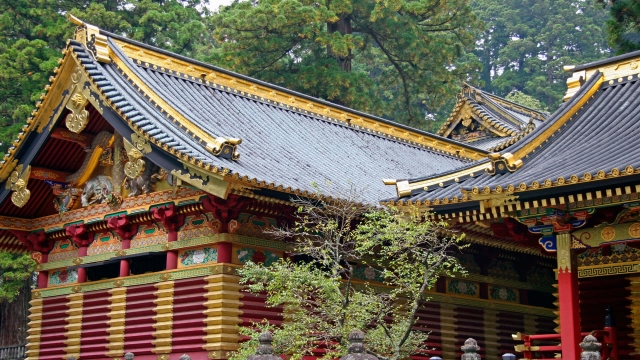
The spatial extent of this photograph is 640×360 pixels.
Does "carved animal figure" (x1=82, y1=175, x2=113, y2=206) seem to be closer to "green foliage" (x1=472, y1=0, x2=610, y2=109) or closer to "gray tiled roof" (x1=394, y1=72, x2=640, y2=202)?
"gray tiled roof" (x1=394, y1=72, x2=640, y2=202)

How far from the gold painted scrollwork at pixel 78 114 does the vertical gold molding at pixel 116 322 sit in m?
3.39

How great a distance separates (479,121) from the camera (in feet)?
116

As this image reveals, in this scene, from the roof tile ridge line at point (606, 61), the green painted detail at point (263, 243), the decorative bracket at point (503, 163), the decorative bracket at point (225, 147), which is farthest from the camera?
the roof tile ridge line at point (606, 61)

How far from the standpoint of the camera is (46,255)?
68.4 feet

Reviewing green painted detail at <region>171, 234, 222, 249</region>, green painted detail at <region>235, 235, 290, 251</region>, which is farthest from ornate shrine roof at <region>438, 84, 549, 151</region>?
green painted detail at <region>171, 234, 222, 249</region>

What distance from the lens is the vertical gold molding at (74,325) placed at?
19156mm

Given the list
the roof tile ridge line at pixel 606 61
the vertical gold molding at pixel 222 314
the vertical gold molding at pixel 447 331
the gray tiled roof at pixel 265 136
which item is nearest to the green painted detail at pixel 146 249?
the vertical gold molding at pixel 222 314

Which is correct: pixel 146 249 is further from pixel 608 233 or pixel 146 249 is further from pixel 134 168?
pixel 608 233

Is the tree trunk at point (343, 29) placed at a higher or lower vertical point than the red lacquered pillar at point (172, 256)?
higher

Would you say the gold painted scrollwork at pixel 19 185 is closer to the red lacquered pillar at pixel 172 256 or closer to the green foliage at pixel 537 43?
the red lacquered pillar at pixel 172 256

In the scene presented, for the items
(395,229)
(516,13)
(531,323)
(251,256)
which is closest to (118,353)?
(251,256)

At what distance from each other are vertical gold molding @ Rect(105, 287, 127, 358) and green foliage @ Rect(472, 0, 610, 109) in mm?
44732

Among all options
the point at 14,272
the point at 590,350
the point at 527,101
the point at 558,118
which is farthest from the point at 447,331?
the point at 527,101

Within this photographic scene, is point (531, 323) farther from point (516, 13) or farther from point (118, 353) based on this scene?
point (516, 13)
